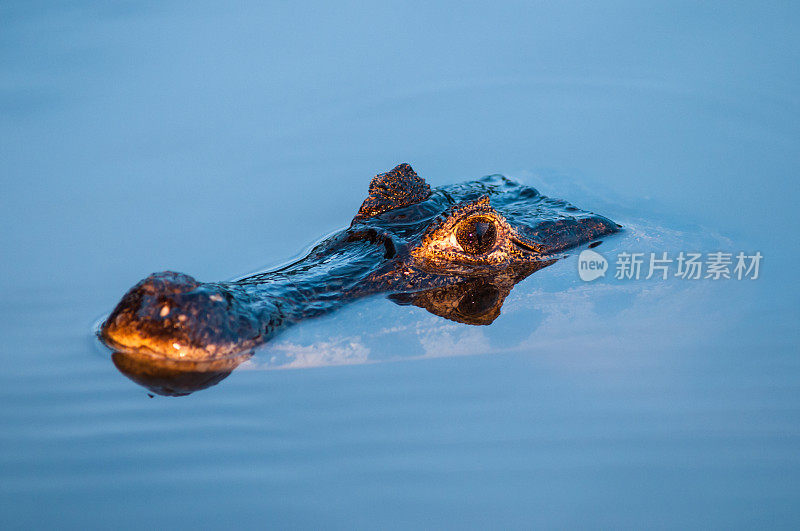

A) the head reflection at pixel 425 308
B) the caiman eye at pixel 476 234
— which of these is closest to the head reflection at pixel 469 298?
the head reflection at pixel 425 308

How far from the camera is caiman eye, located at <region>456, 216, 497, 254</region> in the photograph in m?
5.02

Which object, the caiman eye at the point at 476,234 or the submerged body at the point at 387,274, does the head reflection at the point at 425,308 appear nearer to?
the submerged body at the point at 387,274

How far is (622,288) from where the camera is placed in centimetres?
519

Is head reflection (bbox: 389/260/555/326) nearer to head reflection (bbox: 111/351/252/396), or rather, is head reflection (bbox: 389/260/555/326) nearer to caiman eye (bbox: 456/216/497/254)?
caiman eye (bbox: 456/216/497/254)

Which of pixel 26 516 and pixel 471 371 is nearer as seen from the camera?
pixel 26 516

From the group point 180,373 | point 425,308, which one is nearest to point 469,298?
point 425,308

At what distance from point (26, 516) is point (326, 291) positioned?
1.86 meters

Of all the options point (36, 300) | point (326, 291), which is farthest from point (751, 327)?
point (36, 300)

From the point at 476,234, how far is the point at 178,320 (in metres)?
1.78

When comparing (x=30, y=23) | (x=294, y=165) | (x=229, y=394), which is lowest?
(x=229, y=394)

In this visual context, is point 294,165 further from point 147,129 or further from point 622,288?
point 622,288

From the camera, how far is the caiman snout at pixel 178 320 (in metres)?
4.18

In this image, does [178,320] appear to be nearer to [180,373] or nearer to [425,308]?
[180,373]

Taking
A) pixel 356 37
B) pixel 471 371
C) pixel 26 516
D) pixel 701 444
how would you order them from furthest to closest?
pixel 356 37 < pixel 471 371 < pixel 701 444 < pixel 26 516
